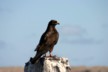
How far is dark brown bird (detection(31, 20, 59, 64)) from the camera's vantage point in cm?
1652

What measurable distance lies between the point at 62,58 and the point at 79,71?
2781 inches

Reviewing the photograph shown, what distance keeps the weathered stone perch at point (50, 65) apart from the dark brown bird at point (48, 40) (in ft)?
2.35

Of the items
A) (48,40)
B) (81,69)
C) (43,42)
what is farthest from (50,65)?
(81,69)

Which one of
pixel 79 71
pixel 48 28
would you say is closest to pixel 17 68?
pixel 79 71

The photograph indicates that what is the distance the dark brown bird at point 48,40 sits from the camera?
16516 mm

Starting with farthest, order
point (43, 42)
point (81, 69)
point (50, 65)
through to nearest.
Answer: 1. point (81, 69)
2. point (43, 42)
3. point (50, 65)

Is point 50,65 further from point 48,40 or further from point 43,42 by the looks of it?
point 48,40

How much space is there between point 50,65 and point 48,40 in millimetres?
3005

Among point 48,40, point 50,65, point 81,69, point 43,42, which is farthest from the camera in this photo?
point 81,69

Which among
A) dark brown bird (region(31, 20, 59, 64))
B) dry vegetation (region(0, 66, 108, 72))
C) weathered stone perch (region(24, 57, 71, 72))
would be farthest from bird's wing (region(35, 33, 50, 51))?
dry vegetation (region(0, 66, 108, 72))

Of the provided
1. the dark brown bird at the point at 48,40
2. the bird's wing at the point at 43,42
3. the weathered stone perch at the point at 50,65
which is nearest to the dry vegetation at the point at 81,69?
the dark brown bird at the point at 48,40

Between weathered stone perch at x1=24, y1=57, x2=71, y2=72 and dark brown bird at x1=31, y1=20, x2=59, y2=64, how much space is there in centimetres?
72

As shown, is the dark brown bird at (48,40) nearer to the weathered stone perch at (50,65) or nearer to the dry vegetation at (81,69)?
the weathered stone perch at (50,65)

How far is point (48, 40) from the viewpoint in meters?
17.4
